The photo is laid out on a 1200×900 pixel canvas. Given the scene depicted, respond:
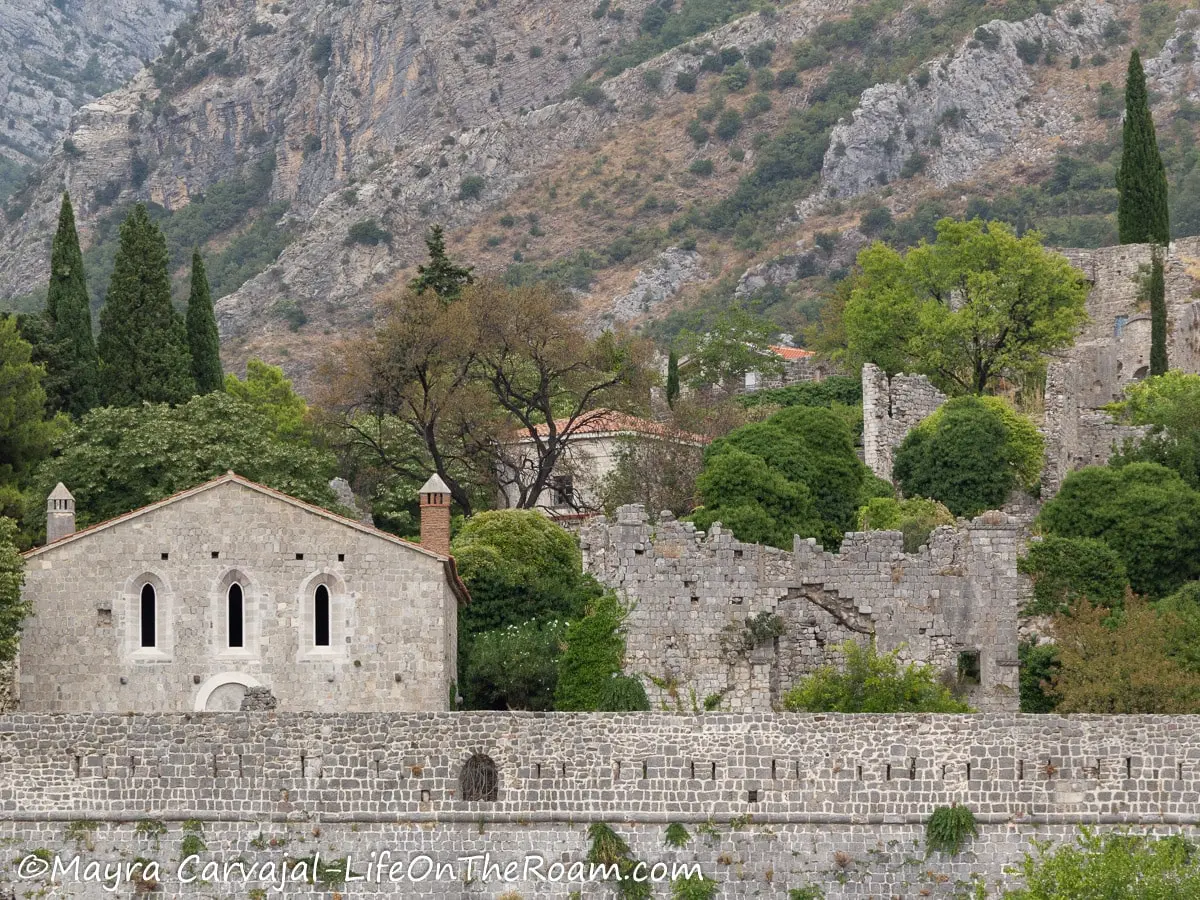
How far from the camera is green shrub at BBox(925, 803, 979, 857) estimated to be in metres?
43.7

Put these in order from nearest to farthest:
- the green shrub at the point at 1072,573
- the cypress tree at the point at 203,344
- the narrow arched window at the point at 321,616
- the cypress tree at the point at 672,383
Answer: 1. the narrow arched window at the point at 321,616
2. the green shrub at the point at 1072,573
3. the cypress tree at the point at 203,344
4. the cypress tree at the point at 672,383

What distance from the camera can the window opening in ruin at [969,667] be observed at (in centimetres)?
5419

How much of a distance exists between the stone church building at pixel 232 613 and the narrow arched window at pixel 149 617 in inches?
1.1

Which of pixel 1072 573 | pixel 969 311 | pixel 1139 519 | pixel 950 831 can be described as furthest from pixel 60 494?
pixel 969 311

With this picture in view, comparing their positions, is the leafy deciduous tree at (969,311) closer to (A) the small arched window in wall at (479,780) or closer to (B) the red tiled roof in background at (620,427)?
(B) the red tiled roof in background at (620,427)

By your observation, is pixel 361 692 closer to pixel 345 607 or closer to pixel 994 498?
pixel 345 607

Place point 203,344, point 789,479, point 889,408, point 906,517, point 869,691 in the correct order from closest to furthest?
point 869,691
point 906,517
point 789,479
point 889,408
point 203,344

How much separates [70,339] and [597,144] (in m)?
95.8

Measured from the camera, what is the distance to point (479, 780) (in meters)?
44.5

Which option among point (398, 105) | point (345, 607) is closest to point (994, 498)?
point (345, 607)

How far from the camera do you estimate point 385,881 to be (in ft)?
144

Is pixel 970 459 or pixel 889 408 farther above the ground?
pixel 889 408

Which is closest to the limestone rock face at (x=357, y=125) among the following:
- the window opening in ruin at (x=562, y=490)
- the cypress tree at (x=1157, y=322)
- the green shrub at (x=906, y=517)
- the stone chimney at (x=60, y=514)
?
the cypress tree at (x=1157, y=322)

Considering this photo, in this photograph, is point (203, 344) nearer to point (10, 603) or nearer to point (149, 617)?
point (149, 617)
